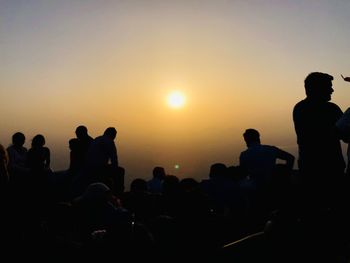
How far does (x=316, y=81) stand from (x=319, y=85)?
6 centimetres

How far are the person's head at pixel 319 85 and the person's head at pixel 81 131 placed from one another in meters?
A: 7.05

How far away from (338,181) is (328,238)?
0.80m

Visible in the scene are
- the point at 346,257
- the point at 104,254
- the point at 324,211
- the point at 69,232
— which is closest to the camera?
the point at 346,257

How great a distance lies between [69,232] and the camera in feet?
25.3

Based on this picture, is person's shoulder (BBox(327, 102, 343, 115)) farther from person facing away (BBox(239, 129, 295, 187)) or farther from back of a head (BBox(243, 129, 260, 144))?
back of a head (BBox(243, 129, 260, 144))

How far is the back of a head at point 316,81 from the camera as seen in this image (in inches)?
232

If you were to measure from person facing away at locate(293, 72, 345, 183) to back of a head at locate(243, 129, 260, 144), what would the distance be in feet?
8.13

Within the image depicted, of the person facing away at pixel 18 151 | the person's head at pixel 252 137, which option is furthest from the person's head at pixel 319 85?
the person facing away at pixel 18 151

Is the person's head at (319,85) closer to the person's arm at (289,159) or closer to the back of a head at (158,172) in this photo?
the person's arm at (289,159)

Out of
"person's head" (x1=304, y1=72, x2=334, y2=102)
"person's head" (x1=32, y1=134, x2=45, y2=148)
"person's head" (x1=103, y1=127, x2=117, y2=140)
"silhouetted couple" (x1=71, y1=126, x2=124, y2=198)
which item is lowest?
"silhouetted couple" (x1=71, y1=126, x2=124, y2=198)

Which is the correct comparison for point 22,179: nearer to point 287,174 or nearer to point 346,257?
point 287,174

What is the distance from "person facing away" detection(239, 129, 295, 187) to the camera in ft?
27.1

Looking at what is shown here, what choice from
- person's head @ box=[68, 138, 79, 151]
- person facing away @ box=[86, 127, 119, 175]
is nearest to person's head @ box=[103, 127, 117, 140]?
person facing away @ box=[86, 127, 119, 175]

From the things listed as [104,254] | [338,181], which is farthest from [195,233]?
[338,181]
